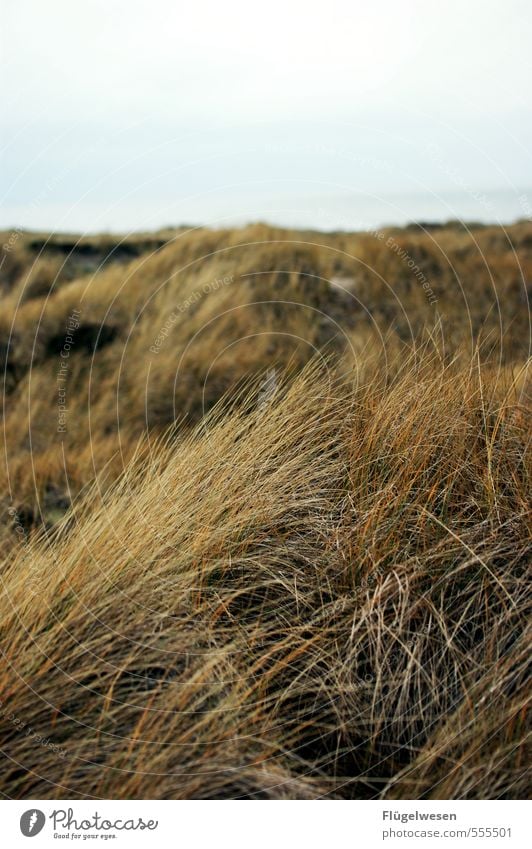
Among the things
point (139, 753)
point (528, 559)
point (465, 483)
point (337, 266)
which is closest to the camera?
point (139, 753)

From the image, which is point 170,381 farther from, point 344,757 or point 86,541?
point 344,757

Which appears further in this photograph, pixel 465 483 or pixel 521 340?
pixel 521 340

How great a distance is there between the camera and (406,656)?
6.13 ft

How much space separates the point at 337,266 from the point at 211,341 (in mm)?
1703

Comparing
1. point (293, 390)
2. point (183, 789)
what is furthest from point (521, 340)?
point (183, 789)
